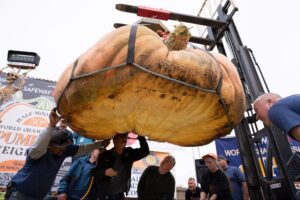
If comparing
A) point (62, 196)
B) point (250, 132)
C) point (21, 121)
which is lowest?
point (62, 196)

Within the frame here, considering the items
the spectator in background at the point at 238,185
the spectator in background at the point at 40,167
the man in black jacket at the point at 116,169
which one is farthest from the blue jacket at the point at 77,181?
the spectator in background at the point at 238,185

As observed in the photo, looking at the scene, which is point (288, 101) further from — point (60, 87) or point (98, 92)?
point (60, 87)

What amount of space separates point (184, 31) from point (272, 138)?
4.84 ft

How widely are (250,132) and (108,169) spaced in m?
1.36

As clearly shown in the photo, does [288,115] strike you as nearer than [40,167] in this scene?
Yes

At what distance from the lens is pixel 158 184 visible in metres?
2.93

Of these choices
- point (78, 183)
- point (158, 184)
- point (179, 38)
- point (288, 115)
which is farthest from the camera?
point (158, 184)

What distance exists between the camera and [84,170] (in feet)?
9.53

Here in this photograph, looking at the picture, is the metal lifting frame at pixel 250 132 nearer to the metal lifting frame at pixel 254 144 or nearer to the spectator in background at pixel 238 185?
the metal lifting frame at pixel 254 144

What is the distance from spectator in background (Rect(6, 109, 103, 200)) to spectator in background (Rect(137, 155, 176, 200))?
1.14m

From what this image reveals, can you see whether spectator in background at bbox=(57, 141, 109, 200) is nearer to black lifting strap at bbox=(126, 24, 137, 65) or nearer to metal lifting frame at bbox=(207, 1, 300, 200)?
metal lifting frame at bbox=(207, 1, 300, 200)

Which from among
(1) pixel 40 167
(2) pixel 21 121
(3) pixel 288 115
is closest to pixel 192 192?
(1) pixel 40 167

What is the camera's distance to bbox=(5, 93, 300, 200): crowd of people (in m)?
1.78

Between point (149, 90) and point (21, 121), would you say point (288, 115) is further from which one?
point (21, 121)
